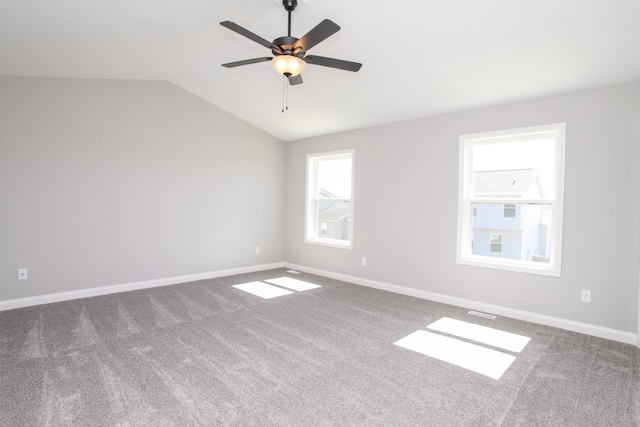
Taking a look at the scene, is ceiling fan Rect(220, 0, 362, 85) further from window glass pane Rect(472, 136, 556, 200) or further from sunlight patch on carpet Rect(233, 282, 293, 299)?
sunlight patch on carpet Rect(233, 282, 293, 299)

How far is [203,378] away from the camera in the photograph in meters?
2.35

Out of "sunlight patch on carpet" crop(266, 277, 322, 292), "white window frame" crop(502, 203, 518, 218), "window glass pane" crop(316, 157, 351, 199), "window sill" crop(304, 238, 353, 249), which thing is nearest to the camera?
"white window frame" crop(502, 203, 518, 218)

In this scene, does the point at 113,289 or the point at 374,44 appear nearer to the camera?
the point at 374,44

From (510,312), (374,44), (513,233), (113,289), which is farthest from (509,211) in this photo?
(113,289)

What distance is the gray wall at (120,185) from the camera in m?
3.79

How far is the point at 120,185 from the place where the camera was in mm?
4457

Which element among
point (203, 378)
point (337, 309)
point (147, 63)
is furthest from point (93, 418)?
point (147, 63)

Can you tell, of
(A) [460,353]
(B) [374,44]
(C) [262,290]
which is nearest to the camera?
(A) [460,353]

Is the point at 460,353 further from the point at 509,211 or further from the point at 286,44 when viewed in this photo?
the point at 286,44

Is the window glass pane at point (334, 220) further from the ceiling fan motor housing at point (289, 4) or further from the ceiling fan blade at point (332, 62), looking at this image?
the ceiling fan motor housing at point (289, 4)

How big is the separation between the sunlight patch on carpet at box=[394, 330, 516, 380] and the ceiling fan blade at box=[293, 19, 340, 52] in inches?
99.9

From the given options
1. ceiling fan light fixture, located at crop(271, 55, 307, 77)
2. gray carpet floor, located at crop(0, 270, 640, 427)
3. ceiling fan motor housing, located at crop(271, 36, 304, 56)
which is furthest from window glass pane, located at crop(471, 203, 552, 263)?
ceiling fan motor housing, located at crop(271, 36, 304, 56)

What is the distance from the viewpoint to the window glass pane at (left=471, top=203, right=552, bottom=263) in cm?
363

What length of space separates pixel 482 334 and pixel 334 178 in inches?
131
